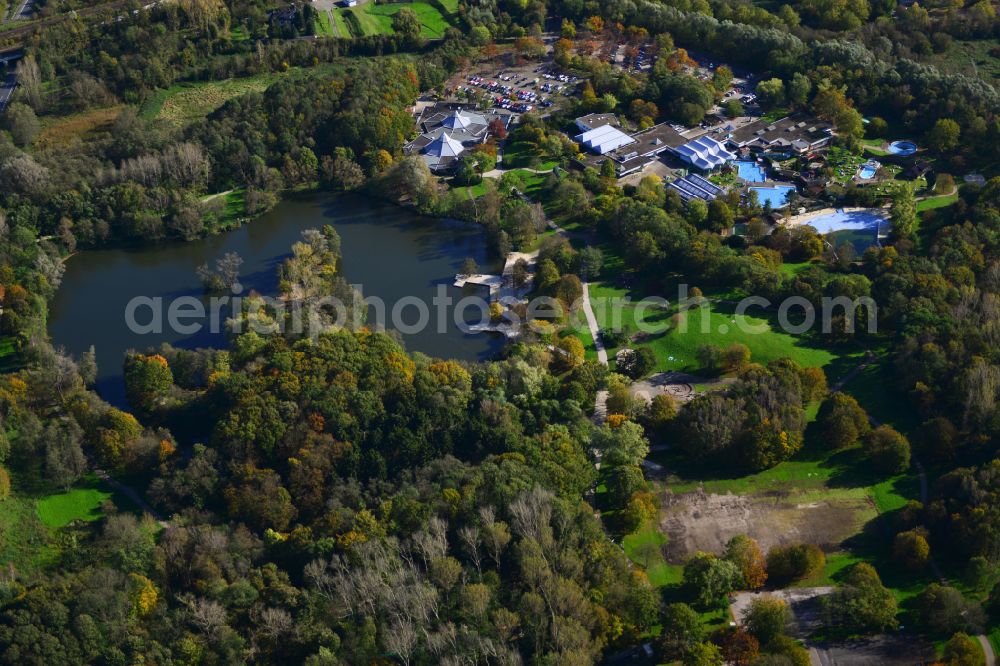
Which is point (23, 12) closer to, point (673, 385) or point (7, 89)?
point (7, 89)

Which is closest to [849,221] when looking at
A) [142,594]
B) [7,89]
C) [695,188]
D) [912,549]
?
[695,188]

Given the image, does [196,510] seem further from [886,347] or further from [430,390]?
[886,347]

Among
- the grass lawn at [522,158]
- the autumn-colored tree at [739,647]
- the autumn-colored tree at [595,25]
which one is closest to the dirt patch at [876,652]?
the autumn-colored tree at [739,647]

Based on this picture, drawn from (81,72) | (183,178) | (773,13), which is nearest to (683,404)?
(183,178)

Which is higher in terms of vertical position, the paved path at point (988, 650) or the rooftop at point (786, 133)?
the rooftop at point (786, 133)

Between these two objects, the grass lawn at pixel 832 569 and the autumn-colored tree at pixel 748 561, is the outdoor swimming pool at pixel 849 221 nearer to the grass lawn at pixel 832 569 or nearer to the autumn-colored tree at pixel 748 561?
the grass lawn at pixel 832 569

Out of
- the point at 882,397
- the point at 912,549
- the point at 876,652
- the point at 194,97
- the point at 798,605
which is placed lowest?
the point at 876,652
